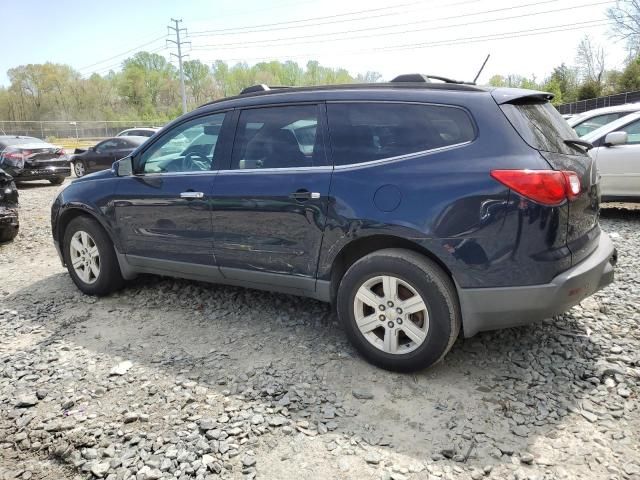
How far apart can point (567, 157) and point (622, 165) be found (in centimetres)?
511

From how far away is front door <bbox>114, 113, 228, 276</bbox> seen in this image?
407cm

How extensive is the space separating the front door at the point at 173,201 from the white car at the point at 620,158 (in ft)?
18.6

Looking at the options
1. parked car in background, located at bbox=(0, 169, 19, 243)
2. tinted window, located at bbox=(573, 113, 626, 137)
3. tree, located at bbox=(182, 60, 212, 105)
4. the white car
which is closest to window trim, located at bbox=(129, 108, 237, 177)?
parked car in background, located at bbox=(0, 169, 19, 243)

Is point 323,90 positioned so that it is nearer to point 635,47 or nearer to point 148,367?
point 148,367

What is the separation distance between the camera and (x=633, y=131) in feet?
24.4

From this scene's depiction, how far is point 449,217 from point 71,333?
318 cm

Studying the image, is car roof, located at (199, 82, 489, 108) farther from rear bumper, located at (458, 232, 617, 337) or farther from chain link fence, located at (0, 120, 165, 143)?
chain link fence, located at (0, 120, 165, 143)

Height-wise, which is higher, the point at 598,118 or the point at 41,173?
the point at 598,118

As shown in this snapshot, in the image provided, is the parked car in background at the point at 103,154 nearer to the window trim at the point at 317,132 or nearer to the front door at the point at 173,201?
the front door at the point at 173,201

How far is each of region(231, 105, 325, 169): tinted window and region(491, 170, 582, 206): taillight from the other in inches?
49.0

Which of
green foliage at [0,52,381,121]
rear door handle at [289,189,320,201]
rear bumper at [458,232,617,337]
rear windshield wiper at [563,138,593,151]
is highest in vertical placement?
green foliage at [0,52,381,121]

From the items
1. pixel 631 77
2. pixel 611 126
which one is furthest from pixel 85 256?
pixel 631 77

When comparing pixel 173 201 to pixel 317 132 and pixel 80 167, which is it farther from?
pixel 80 167

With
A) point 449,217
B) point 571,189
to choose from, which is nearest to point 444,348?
point 449,217
